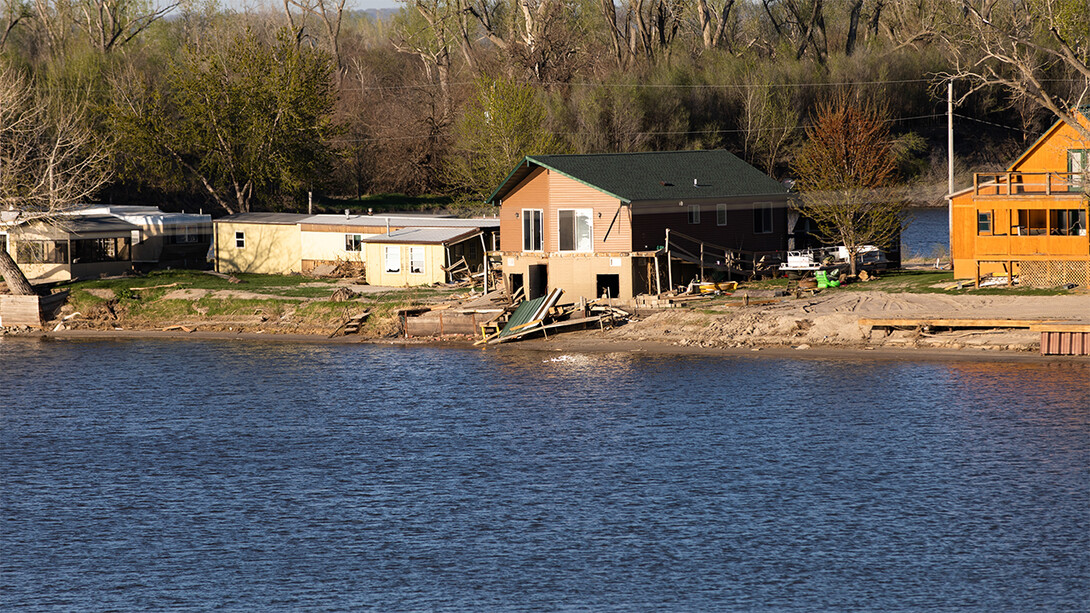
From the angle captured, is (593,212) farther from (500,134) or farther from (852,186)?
(500,134)

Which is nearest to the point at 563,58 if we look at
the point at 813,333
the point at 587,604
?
the point at 813,333

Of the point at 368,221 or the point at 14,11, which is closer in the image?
the point at 368,221

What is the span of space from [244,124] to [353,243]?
2163 cm

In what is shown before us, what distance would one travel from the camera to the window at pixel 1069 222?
178 ft

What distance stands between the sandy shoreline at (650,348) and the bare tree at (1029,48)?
10.3 metres

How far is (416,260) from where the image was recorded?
66375 mm

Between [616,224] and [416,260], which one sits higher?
[616,224]

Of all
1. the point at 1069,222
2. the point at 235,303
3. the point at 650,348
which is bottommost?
the point at 650,348

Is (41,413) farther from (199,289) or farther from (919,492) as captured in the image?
(919,492)

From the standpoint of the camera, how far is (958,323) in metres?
50.9

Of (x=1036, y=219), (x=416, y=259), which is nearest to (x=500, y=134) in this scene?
(x=416, y=259)

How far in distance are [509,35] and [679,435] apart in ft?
249

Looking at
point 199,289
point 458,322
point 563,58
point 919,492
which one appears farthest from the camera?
point 563,58

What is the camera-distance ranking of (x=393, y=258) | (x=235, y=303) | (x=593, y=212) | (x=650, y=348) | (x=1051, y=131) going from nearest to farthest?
1. (x=650, y=348)
2. (x=1051, y=131)
3. (x=593, y=212)
4. (x=235, y=303)
5. (x=393, y=258)
